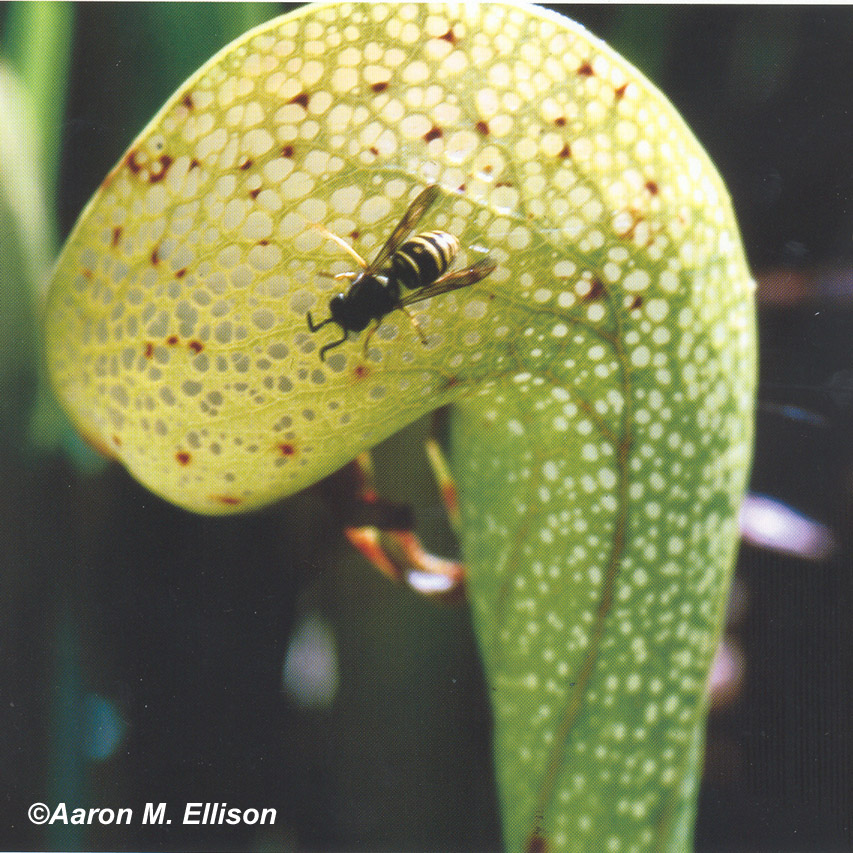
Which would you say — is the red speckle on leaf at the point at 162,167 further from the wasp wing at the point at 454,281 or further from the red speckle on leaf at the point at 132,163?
the wasp wing at the point at 454,281

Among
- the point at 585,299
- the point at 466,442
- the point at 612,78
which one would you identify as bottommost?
the point at 466,442

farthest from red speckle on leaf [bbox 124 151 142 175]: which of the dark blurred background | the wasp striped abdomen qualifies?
the wasp striped abdomen

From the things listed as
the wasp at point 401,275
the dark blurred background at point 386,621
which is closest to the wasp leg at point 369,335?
the wasp at point 401,275

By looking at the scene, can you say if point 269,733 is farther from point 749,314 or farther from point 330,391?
point 749,314

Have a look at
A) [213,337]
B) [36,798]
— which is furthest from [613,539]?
[36,798]

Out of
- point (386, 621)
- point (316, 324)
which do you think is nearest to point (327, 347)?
point (316, 324)

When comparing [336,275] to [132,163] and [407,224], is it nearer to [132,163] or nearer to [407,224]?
[407,224]
